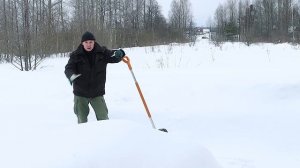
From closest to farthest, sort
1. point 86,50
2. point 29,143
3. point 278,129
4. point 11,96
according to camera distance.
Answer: point 29,143, point 86,50, point 278,129, point 11,96

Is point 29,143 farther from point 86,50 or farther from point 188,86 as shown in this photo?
point 188,86

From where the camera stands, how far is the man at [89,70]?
5.48 metres

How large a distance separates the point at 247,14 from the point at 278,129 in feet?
155

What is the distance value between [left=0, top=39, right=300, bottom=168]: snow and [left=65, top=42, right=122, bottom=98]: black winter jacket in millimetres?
700

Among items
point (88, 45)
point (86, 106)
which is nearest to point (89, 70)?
point (88, 45)

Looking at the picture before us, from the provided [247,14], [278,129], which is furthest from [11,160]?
[247,14]

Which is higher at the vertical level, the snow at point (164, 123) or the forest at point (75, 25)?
the forest at point (75, 25)

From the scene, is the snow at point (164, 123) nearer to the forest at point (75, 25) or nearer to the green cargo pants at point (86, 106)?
the green cargo pants at point (86, 106)

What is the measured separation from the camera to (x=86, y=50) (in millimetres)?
5516

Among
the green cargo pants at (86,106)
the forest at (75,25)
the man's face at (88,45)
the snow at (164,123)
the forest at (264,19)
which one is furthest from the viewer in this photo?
the forest at (264,19)

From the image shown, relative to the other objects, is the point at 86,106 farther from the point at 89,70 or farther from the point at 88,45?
the point at 88,45

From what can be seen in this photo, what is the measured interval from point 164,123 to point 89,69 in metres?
1.74

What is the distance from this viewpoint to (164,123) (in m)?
6.76

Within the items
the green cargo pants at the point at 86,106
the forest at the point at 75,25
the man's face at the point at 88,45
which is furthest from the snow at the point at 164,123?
the forest at the point at 75,25
